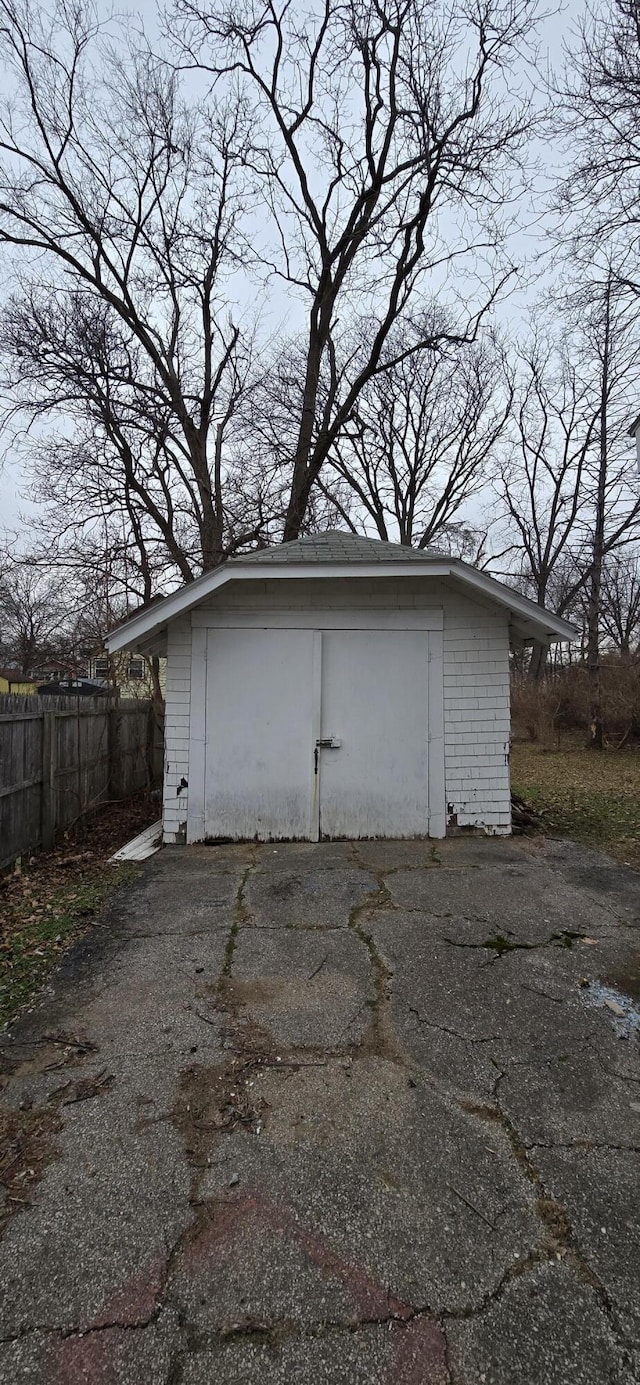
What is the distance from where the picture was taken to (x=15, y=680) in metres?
33.1

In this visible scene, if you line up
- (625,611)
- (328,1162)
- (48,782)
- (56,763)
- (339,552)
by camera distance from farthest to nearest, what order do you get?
(625,611) < (56,763) < (48,782) < (339,552) < (328,1162)

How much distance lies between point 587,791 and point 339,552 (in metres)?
6.71

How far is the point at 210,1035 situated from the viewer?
277cm

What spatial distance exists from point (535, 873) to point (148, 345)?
44.4 feet

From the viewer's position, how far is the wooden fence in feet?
18.9

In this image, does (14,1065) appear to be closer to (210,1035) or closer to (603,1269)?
(210,1035)

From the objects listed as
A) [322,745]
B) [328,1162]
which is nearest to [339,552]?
[322,745]

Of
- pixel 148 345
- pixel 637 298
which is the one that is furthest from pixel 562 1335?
pixel 148 345

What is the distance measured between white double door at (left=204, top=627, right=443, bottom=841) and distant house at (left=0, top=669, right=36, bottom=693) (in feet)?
91.1

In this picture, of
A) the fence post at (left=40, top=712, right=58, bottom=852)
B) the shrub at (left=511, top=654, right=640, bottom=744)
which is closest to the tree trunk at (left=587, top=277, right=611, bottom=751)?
the shrub at (left=511, top=654, right=640, bottom=744)

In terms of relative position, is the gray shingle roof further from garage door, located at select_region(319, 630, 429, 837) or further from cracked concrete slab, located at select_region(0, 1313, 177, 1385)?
cracked concrete slab, located at select_region(0, 1313, 177, 1385)

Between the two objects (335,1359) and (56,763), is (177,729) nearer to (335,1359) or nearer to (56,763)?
(56,763)

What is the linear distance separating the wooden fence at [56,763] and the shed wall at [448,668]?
4.58 feet

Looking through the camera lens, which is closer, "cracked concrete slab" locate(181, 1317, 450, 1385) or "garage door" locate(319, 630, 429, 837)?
"cracked concrete slab" locate(181, 1317, 450, 1385)
